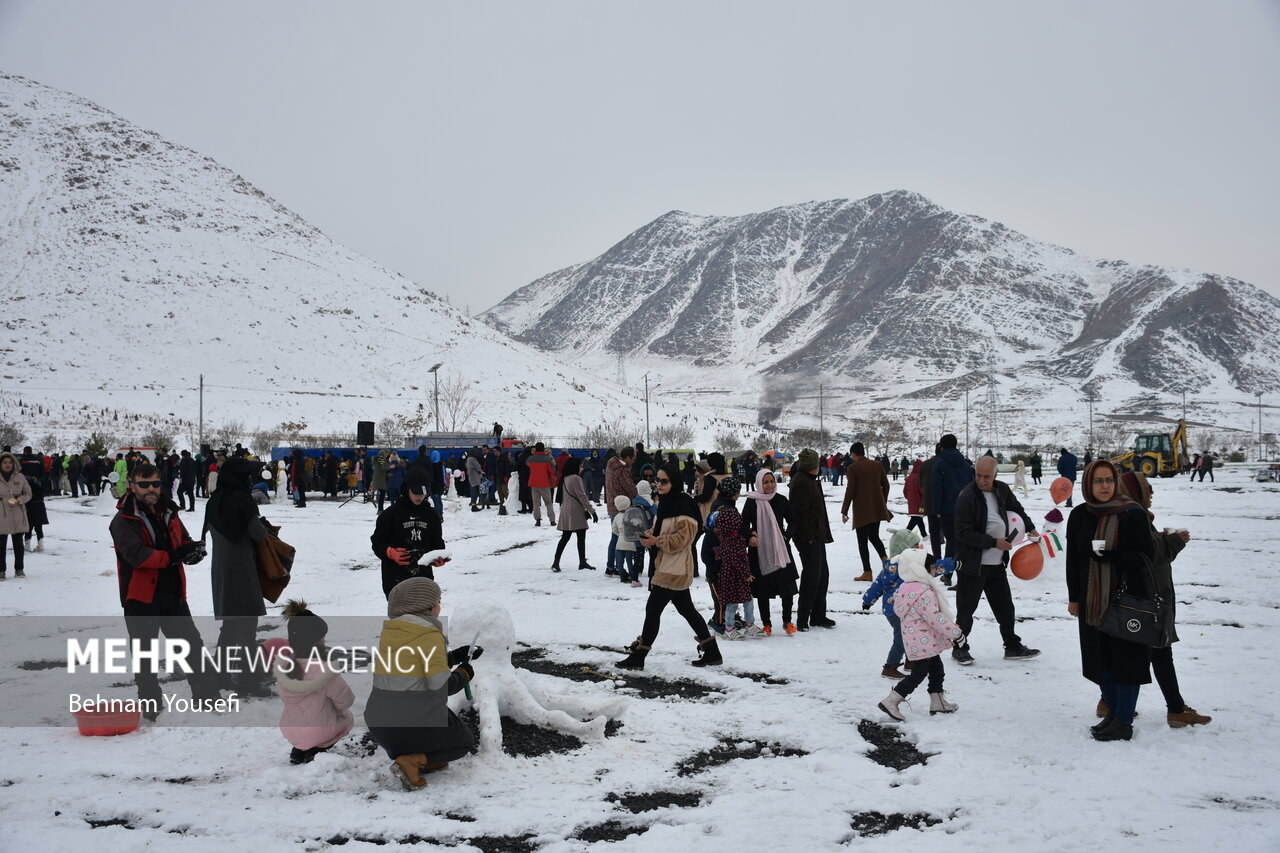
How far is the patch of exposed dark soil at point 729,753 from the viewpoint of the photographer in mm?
4779

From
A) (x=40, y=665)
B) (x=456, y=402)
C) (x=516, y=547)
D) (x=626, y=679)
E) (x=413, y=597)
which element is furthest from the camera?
(x=456, y=402)

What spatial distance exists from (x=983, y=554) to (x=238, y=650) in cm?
541

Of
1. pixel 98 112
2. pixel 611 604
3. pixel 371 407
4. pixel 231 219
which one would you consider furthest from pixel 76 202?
pixel 611 604

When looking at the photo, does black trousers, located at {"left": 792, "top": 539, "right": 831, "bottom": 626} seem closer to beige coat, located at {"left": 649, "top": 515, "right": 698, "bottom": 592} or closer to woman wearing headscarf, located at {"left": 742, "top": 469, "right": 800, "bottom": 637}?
woman wearing headscarf, located at {"left": 742, "top": 469, "right": 800, "bottom": 637}

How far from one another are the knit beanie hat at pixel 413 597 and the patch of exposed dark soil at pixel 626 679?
2132 mm

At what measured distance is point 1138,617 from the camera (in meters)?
4.86

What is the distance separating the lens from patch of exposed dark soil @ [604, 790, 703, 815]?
14.0 feet

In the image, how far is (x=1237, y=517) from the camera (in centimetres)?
1892

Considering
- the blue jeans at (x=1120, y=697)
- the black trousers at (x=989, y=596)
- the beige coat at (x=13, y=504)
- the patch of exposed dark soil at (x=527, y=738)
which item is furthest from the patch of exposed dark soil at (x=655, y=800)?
the beige coat at (x=13, y=504)

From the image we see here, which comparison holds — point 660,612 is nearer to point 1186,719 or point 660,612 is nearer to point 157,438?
point 1186,719

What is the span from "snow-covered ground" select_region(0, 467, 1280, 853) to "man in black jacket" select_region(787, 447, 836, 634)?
428 mm

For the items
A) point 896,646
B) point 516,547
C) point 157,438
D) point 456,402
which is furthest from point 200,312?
point 896,646

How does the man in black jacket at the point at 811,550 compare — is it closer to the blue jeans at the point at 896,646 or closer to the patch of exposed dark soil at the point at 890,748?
the blue jeans at the point at 896,646

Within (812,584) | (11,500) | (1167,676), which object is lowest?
(1167,676)
